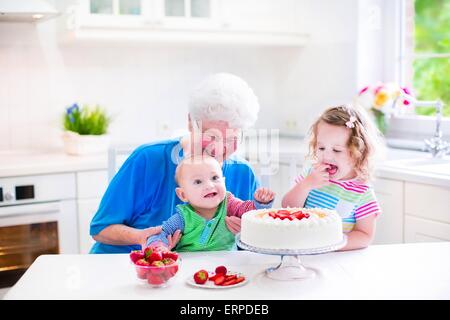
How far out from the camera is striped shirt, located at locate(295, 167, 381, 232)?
182cm

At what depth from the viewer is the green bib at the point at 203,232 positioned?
172 cm

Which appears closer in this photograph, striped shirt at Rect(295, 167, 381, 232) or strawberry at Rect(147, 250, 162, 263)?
strawberry at Rect(147, 250, 162, 263)

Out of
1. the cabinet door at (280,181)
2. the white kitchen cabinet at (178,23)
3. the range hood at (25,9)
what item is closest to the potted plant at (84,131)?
the white kitchen cabinet at (178,23)

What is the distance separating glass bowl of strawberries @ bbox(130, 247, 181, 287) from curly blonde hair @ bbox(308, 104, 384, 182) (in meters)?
0.70

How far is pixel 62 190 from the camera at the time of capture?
294 centimetres

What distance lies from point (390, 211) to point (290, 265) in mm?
1243

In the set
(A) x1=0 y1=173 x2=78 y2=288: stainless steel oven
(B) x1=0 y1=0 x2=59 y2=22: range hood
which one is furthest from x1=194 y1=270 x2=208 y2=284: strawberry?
(B) x1=0 y1=0 x2=59 y2=22: range hood

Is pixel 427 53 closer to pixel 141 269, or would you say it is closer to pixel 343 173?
pixel 343 173

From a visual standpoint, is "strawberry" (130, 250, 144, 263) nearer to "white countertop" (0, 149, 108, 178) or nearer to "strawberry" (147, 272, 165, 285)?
"strawberry" (147, 272, 165, 285)

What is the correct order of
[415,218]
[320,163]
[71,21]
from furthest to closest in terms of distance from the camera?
1. [71,21]
2. [415,218]
3. [320,163]

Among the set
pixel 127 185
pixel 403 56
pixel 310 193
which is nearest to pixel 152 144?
pixel 127 185

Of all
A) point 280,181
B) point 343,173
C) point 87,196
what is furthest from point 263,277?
point 280,181
